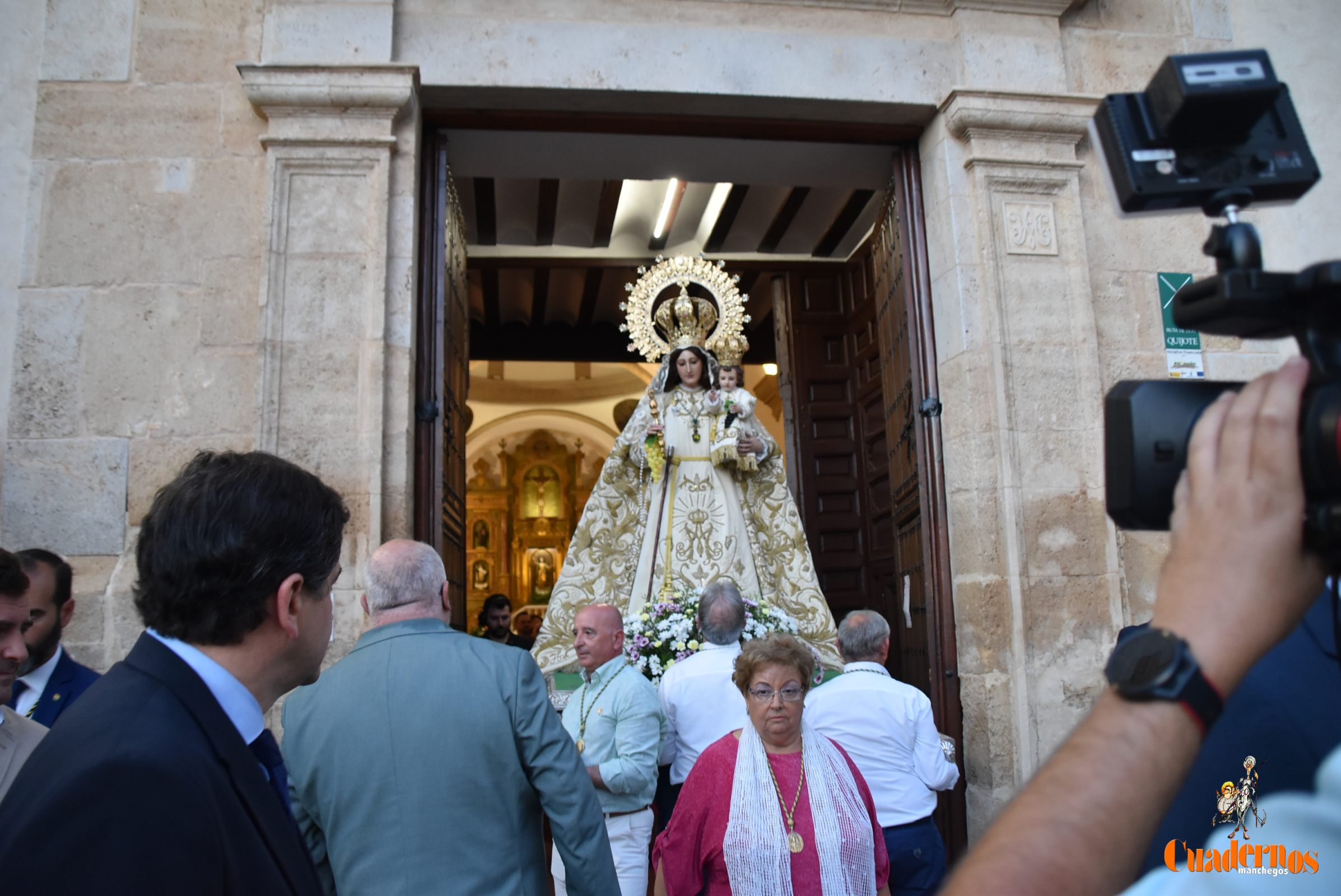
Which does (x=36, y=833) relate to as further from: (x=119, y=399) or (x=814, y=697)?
(x=119, y=399)

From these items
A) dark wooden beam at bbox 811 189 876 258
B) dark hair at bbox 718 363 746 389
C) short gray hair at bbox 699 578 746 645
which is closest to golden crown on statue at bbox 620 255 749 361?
dark hair at bbox 718 363 746 389

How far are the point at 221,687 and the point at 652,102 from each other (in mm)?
4198

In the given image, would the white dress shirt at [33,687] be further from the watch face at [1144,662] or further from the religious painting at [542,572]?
the religious painting at [542,572]

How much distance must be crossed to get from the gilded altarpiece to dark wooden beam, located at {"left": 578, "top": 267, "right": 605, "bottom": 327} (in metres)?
5.48

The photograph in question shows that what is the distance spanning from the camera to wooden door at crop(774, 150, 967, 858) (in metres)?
5.04

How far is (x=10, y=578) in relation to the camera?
7.65 ft

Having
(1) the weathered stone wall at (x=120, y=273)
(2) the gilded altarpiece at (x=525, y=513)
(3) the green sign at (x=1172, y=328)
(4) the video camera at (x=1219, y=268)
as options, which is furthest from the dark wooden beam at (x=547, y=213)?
(2) the gilded altarpiece at (x=525, y=513)

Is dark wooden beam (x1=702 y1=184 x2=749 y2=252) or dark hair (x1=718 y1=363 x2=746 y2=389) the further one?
dark wooden beam (x1=702 y1=184 x2=749 y2=252)

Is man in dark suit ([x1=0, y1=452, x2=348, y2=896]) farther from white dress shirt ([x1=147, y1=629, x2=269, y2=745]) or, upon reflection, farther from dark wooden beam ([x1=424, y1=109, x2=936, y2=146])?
dark wooden beam ([x1=424, y1=109, x2=936, y2=146])

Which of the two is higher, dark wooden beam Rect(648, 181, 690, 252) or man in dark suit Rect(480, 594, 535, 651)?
dark wooden beam Rect(648, 181, 690, 252)

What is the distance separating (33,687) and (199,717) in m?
2.25

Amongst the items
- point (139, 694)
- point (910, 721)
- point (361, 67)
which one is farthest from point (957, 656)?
point (139, 694)

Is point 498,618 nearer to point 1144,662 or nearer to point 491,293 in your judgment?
point 491,293

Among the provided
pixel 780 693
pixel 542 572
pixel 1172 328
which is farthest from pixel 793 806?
pixel 542 572
